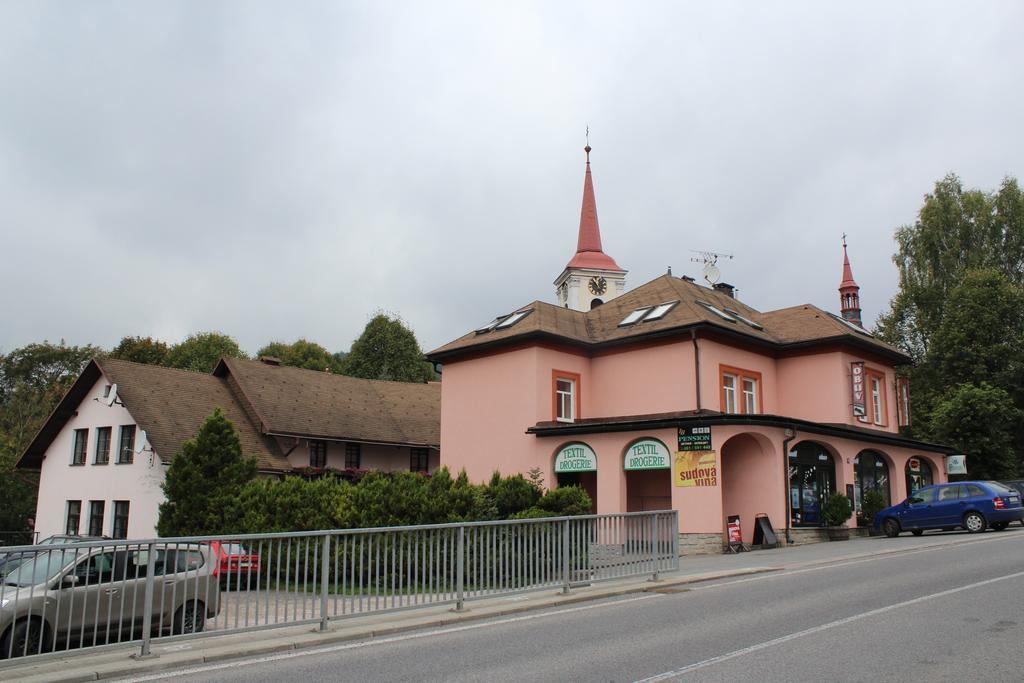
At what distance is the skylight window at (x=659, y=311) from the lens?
28.2 metres

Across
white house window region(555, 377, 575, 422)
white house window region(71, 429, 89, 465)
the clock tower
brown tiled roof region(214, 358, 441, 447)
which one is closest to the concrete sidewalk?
white house window region(555, 377, 575, 422)

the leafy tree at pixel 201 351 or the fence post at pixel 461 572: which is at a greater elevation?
the leafy tree at pixel 201 351

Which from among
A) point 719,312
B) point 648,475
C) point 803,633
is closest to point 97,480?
point 648,475

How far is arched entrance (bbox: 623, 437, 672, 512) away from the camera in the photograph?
77.0 ft

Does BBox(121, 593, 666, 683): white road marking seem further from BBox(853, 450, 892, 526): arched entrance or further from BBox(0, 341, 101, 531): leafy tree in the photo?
BBox(0, 341, 101, 531): leafy tree

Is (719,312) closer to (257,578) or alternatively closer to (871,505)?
(871,505)

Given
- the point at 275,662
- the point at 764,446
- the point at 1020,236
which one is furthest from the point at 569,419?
the point at 1020,236

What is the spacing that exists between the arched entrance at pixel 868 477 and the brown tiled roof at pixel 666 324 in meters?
4.11

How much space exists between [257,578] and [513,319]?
2180cm

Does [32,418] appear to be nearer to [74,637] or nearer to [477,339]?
[477,339]

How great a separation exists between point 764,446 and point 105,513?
24.4 meters

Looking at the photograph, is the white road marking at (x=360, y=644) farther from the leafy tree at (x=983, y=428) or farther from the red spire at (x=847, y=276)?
the red spire at (x=847, y=276)

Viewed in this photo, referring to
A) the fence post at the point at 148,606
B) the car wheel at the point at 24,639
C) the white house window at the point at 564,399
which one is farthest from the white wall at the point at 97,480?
the fence post at the point at 148,606

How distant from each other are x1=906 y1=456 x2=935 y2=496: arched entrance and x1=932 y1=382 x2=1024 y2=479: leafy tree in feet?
33.9
